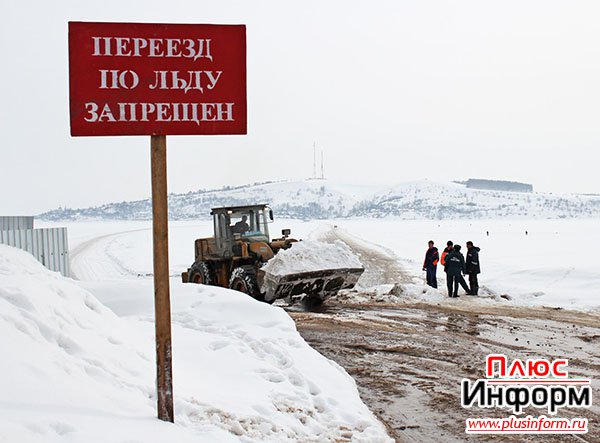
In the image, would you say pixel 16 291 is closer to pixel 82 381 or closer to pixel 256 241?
pixel 82 381

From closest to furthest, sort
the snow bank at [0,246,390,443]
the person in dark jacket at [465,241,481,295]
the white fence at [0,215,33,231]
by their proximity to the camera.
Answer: the snow bank at [0,246,390,443] < the person in dark jacket at [465,241,481,295] < the white fence at [0,215,33,231]

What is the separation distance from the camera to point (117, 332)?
5680mm

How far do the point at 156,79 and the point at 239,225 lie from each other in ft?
34.4

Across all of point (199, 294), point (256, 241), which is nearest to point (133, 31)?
point (199, 294)

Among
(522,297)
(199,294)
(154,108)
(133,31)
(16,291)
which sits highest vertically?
(133,31)

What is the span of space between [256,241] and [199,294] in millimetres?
5038

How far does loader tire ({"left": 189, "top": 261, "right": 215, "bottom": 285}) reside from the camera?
47.1ft

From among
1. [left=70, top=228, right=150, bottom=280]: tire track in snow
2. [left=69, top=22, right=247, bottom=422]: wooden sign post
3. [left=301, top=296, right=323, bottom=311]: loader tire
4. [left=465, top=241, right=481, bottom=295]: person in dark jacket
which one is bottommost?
[left=70, top=228, right=150, bottom=280]: tire track in snow

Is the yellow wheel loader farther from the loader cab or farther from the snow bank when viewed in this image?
the snow bank

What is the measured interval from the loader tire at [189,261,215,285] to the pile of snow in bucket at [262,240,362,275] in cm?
256

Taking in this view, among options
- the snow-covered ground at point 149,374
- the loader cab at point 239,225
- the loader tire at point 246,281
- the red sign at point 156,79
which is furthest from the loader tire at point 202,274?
the red sign at point 156,79

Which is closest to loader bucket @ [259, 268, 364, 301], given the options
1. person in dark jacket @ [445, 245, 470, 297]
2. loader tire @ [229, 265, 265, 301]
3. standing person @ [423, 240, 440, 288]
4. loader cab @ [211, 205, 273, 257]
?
loader tire @ [229, 265, 265, 301]

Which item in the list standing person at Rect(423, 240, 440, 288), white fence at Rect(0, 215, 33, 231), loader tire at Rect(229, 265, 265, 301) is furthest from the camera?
white fence at Rect(0, 215, 33, 231)

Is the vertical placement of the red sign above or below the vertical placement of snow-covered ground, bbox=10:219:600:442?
above
